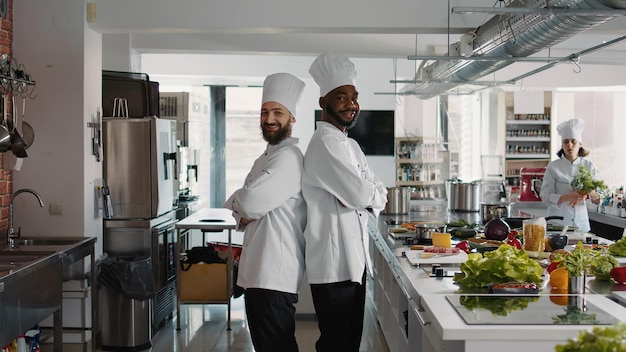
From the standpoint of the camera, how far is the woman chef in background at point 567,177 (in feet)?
21.6

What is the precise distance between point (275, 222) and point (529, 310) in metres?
1.31

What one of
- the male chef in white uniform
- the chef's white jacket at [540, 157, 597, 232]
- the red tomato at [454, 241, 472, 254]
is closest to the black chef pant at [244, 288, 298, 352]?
the male chef in white uniform

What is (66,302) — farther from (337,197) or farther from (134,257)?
(337,197)

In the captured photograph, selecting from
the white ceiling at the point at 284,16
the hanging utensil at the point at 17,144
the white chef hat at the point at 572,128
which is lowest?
the hanging utensil at the point at 17,144

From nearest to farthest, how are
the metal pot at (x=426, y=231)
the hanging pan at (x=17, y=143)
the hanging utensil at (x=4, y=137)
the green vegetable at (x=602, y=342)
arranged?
the green vegetable at (x=602, y=342), the metal pot at (x=426, y=231), the hanging utensil at (x=4, y=137), the hanging pan at (x=17, y=143)

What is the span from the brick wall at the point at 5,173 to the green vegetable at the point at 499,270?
11.3 ft

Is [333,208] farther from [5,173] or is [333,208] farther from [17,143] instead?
[5,173]

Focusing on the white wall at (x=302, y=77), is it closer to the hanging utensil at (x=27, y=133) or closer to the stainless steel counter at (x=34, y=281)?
the hanging utensil at (x=27, y=133)

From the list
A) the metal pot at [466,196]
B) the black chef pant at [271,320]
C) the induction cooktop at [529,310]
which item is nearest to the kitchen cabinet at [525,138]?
the metal pot at [466,196]

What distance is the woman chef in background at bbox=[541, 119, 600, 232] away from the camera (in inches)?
259

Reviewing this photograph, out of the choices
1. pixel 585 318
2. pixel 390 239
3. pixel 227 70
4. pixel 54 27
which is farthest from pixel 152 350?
pixel 227 70

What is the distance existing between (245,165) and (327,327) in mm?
8798

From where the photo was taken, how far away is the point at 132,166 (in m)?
6.03

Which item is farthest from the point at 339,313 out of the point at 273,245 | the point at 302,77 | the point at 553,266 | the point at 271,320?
the point at 302,77
